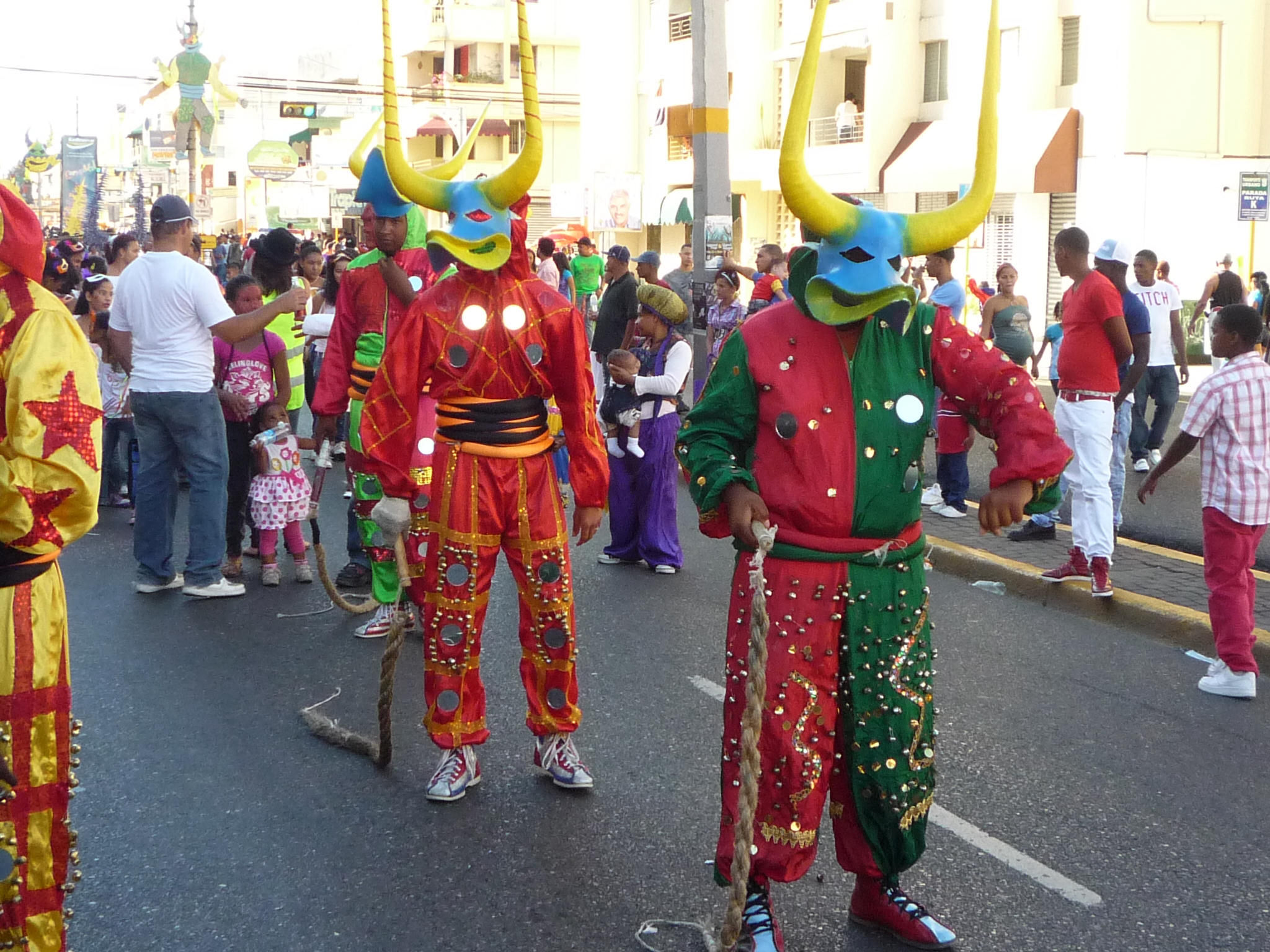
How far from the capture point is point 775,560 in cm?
367

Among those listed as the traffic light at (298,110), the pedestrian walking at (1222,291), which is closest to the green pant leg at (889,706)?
the pedestrian walking at (1222,291)

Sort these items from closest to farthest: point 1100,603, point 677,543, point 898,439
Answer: point 898,439 < point 1100,603 < point 677,543

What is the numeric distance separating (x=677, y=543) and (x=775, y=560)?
17.2 ft

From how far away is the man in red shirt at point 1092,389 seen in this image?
7777 millimetres

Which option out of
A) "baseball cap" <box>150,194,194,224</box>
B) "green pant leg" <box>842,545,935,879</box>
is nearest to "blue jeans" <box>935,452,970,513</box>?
"baseball cap" <box>150,194,194,224</box>

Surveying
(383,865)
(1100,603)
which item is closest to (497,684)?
(383,865)

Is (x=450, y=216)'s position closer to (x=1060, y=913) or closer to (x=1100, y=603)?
(x=1060, y=913)

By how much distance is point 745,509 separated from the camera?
141 inches

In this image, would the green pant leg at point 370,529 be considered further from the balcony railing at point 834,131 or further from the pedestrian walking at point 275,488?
the balcony railing at point 834,131

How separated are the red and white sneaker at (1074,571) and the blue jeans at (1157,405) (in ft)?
14.6

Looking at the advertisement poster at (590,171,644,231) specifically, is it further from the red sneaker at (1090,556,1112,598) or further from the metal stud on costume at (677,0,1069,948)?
the metal stud on costume at (677,0,1069,948)

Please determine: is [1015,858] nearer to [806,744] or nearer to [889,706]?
[889,706]

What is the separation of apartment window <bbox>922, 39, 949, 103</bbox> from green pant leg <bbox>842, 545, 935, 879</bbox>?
29.8 meters

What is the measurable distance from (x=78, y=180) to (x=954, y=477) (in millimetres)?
41214
